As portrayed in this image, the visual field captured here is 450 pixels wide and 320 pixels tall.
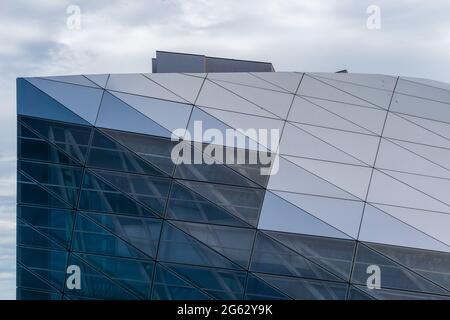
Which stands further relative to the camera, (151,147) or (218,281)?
(151,147)

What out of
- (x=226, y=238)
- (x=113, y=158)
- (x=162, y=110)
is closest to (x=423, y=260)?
(x=226, y=238)

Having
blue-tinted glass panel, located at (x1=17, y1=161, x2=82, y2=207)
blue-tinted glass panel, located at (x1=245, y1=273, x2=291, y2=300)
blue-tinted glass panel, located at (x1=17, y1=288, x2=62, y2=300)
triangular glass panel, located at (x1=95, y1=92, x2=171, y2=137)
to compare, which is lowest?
blue-tinted glass panel, located at (x1=17, y1=288, x2=62, y2=300)

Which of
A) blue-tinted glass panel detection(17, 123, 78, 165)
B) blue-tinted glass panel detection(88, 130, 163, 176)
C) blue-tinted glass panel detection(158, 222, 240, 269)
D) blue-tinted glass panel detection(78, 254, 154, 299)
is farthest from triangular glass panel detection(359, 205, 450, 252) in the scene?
blue-tinted glass panel detection(17, 123, 78, 165)

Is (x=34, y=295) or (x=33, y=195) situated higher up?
(x=33, y=195)

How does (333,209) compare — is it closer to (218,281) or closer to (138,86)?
(218,281)

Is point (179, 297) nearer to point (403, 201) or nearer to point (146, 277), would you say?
point (146, 277)

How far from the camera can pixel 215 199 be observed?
31516mm

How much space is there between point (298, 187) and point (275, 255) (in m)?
2.77

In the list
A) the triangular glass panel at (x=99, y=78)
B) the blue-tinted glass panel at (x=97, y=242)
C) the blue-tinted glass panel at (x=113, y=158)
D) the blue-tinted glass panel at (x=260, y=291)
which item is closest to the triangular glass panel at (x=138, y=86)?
the triangular glass panel at (x=99, y=78)

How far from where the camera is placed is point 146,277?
3098 centimetres

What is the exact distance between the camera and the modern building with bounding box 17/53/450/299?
3044 centimetres

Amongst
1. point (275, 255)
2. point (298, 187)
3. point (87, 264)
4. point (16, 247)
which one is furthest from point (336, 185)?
point (16, 247)

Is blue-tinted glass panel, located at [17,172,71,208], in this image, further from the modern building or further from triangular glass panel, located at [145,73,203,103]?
triangular glass panel, located at [145,73,203,103]

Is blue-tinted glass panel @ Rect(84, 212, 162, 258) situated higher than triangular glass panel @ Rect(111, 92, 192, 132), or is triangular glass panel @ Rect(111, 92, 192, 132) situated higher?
triangular glass panel @ Rect(111, 92, 192, 132)
